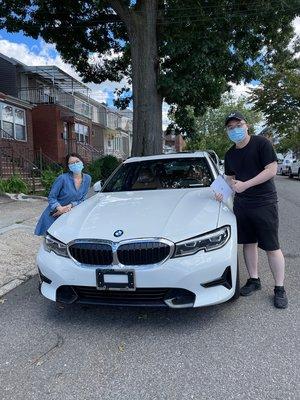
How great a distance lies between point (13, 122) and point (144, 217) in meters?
20.7

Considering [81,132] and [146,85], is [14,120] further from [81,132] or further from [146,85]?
[146,85]

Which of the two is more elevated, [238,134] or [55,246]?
[238,134]

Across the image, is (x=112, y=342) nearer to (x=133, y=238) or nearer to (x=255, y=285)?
(x=133, y=238)

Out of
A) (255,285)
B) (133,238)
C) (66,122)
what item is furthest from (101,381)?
(66,122)

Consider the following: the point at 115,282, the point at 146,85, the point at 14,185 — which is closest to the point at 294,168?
the point at 146,85

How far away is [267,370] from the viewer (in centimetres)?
298

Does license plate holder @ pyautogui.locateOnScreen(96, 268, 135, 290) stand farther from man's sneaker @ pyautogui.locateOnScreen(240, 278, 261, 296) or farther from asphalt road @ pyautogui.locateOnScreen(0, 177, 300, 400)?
man's sneaker @ pyautogui.locateOnScreen(240, 278, 261, 296)

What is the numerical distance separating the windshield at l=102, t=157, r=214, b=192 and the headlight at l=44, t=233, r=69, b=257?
1.64m

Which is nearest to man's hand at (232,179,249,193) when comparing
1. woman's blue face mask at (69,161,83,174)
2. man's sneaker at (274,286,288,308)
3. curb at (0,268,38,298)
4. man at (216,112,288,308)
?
man at (216,112,288,308)

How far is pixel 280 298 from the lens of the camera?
4.14 metres

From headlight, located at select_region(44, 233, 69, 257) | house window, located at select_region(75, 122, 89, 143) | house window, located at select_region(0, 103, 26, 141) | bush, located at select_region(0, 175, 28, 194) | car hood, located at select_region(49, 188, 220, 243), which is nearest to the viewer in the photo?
car hood, located at select_region(49, 188, 220, 243)

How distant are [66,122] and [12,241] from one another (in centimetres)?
2294

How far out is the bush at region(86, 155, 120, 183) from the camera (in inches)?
816

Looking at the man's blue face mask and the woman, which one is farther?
the woman
